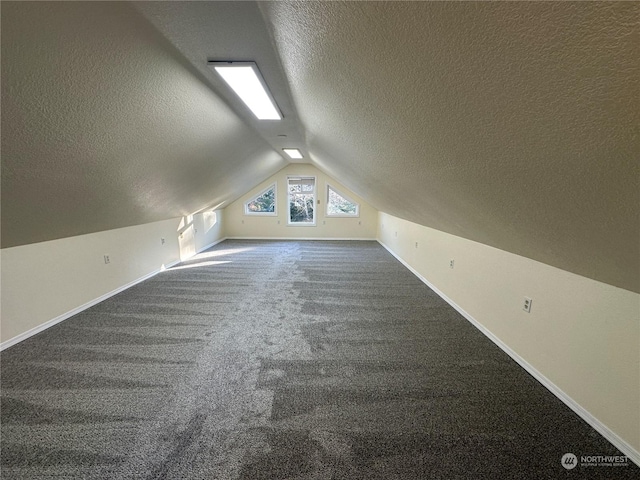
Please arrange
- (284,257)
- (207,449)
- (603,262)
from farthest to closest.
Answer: (284,257) → (207,449) → (603,262)

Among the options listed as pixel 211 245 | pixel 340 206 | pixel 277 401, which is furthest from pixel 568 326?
pixel 211 245

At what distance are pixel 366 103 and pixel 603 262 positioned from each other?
4.29 ft

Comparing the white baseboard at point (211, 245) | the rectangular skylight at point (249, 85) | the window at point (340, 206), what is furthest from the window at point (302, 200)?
the rectangular skylight at point (249, 85)

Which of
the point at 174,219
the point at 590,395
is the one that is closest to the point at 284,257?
the point at 174,219

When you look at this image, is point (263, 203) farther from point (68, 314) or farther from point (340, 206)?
point (68, 314)

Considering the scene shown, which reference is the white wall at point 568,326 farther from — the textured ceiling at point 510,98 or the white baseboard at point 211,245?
the white baseboard at point 211,245

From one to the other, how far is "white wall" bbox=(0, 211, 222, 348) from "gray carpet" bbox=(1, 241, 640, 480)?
0.58 ft

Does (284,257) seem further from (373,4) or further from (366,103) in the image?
(373,4)

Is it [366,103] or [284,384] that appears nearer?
[366,103]

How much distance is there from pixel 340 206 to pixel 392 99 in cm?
623

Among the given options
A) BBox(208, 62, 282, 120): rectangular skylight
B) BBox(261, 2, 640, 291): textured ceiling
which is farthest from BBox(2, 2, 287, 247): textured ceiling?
BBox(261, 2, 640, 291): textured ceiling

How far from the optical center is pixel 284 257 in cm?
536

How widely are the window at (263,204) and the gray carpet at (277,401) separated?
4492 millimetres

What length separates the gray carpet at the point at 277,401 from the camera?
1.32 m
